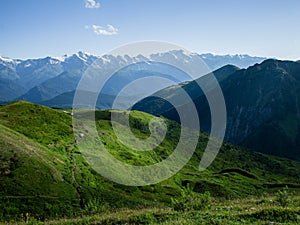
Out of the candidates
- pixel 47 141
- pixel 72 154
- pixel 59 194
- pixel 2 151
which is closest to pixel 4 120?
pixel 47 141

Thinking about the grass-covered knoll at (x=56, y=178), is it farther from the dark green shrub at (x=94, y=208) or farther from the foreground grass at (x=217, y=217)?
the foreground grass at (x=217, y=217)

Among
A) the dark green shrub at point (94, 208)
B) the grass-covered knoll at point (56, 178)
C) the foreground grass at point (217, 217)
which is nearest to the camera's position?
the foreground grass at point (217, 217)

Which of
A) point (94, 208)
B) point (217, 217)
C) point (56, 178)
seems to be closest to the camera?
point (217, 217)

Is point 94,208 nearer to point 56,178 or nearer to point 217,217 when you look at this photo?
point 217,217

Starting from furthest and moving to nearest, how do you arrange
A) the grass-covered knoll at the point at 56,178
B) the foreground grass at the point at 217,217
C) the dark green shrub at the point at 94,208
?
the grass-covered knoll at the point at 56,178 → the dark green shrub at the point at 94,208 → the foreground grass at the point at 217,217

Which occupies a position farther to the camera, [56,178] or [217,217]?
[56,178]

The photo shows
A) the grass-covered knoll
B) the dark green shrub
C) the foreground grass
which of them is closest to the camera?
the foreground grass

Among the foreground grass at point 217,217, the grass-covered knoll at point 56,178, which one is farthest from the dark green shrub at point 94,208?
the foreground grass at point 217,217

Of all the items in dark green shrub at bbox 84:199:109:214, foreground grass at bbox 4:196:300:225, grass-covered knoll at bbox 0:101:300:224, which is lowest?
grass-covered knoll at bbox 0:101:300:224

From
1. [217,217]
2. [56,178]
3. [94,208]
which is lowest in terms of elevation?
[56,178]

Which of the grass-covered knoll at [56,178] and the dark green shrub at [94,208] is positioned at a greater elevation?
the dark green shrub at [94,208]

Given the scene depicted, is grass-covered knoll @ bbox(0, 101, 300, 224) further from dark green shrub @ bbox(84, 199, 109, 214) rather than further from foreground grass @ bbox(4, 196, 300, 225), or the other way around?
foreground grass @ bbox(4, 196, 300, 225)

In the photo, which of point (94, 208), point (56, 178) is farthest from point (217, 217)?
point (56, 178)

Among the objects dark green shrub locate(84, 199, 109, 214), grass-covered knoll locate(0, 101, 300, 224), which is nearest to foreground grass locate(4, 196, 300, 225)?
grass-covered knoll locate(0, 101, 300, 224)
